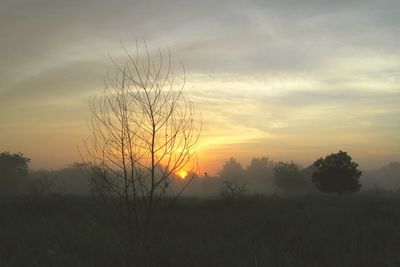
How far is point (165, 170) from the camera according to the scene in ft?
24.3

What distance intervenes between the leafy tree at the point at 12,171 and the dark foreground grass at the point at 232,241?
2019 inches

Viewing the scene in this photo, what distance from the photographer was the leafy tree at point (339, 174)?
3069 centimetres

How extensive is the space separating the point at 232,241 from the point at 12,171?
6277 centimetres

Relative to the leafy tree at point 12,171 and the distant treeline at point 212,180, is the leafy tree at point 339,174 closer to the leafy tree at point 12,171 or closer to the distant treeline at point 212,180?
the distant treeline at point 212,180

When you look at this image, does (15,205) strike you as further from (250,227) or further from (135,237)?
(135,237)

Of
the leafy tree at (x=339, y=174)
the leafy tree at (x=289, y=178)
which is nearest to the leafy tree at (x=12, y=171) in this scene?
the leafy tree at (x=289, y=178)

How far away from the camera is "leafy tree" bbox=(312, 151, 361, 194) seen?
30.7 metres

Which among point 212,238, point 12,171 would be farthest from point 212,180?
point 212,238

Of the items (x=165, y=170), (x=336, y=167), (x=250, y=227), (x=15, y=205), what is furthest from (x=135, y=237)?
(x=336, y=167)

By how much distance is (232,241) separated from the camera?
413 inches

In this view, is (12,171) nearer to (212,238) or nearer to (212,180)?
(212,180)

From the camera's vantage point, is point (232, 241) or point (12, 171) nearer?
point (232, 241)

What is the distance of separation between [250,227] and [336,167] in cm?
1993

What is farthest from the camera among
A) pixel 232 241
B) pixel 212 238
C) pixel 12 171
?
pixel 12 171
